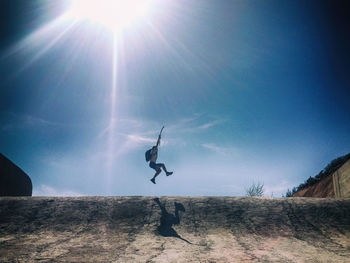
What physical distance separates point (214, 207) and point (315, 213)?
1779 millimetres

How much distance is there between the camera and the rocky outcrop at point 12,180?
9.91 metres

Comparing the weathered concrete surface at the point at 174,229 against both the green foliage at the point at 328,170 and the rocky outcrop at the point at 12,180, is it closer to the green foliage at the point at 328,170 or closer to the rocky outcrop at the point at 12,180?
the rocky outcrop at the point at 12,180

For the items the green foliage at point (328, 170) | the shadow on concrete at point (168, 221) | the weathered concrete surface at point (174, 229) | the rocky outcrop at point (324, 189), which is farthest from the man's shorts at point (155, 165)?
the green foliage at point (328, 170)

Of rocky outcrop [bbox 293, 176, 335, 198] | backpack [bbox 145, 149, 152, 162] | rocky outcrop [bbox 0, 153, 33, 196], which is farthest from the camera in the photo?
rocky outcrop [bbox 293, 176, 335, 198]

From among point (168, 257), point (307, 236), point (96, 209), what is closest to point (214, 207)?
point (307, 236)

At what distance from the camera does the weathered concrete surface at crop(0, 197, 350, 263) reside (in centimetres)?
288

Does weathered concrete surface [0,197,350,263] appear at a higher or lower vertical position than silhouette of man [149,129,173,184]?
lower

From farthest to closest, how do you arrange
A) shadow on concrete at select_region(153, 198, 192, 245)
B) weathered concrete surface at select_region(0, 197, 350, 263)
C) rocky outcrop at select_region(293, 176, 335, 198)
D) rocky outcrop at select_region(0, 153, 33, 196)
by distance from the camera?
1. rocky outcrop at select_region(293, 176, 335, 198)
2. rocky outcrop at select_region(0, 153, 33, 196)
3. shadow on concrete at select_region(153, 198, 192, 245)
4. weathered concrete surface at select_region(0, 197, 350, 263)

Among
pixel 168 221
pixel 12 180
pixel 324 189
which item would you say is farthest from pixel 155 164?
pixel 324 189

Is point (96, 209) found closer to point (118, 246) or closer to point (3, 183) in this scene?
point (118, 246)

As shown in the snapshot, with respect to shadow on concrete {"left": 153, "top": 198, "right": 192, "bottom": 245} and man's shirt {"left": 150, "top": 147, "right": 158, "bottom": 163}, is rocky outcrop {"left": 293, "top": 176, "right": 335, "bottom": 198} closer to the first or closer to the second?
man's shirt {"left": 150, "top": 147, "right": 158, "bottom": 163}

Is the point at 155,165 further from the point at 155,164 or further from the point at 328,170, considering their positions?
the point at 328,170

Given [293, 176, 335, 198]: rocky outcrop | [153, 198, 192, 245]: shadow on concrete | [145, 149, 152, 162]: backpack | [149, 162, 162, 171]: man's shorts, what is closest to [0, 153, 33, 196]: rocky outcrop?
[145, 149, 152, 162]: backpack

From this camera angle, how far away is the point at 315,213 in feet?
13.4
